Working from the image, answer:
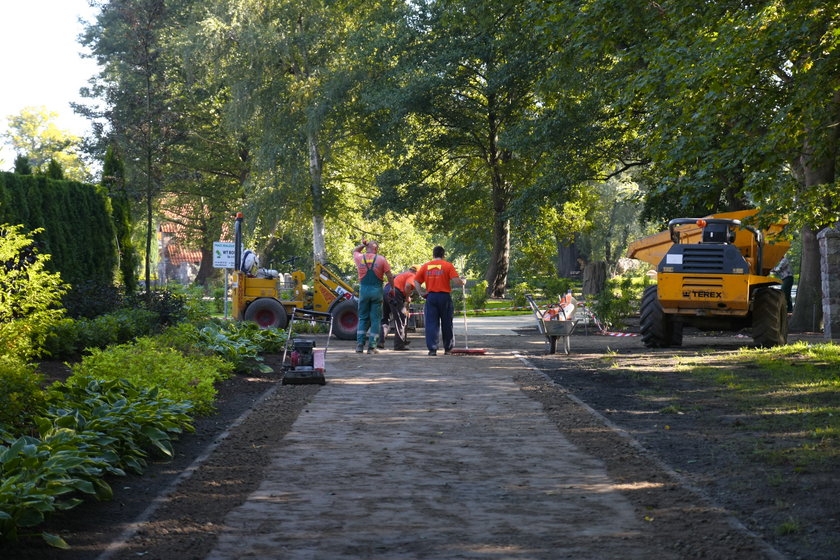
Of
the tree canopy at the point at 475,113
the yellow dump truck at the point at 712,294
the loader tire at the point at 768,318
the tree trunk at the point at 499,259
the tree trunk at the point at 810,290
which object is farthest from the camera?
the tree trunk at the point at 499,259

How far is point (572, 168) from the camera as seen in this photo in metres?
30.6

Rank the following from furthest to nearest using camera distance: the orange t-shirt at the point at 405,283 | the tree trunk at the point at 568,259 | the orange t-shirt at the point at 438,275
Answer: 1. the tree trunk at the point at 568,259
2. the orange t-shirt at the point at 405,283
3. the orange t-shirt at the point at 438,275

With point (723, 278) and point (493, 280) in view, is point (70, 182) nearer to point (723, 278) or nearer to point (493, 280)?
point (723, 278)

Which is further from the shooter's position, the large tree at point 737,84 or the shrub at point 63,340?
the shrub at point 63,340

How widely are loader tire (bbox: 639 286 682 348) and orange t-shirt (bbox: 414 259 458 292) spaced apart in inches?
155

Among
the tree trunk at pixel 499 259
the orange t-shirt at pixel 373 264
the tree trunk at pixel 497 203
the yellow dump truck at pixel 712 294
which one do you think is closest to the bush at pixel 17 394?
the orange t-shirt at pixel 373 264

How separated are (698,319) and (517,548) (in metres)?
14.5

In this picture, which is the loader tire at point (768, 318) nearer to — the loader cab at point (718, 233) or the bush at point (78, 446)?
the loader cab at point (718, 233)

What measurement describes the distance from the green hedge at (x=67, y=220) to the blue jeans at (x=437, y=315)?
641 cm

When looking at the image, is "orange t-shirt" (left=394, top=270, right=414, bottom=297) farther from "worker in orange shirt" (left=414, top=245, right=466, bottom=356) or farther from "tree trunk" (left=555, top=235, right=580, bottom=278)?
"tree trunk" (left=555, top=235, right=580, bottom=278)

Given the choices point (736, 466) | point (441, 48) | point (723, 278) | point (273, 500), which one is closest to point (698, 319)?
point (723, 278)

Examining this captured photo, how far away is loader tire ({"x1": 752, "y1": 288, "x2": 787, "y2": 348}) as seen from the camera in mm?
18609

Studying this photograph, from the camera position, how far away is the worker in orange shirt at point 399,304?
1962 centimetres

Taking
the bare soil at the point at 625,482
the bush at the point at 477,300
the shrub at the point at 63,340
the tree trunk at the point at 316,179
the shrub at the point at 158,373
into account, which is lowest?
the bare soil at the point at 625,482
